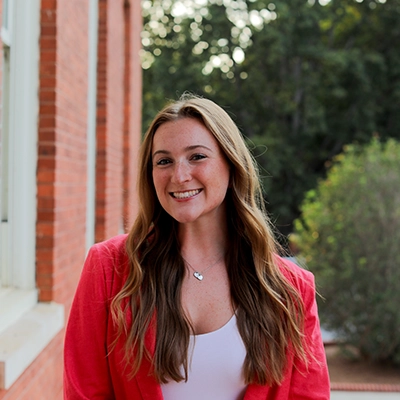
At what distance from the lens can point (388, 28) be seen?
1000 inches

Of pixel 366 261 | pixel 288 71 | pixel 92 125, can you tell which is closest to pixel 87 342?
pixel 92 125

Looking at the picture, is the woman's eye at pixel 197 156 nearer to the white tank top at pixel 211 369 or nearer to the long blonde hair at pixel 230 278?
the long blonde hair at pixel 230 278

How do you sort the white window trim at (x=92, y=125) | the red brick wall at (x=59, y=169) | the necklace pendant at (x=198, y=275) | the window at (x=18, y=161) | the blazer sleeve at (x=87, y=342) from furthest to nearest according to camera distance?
the white window trim at (x=92, y=125)
the red brick wall at (x=59, y=169)
the window at (x=18, y=161)
the necklace pendant at (x=198, y=275)
the blazer sleeve at (x=87, y=342)

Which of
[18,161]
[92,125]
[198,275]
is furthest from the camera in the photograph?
[92,125]

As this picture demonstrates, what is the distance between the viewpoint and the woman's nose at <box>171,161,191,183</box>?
1956 millimetres

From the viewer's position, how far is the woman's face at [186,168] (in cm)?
198

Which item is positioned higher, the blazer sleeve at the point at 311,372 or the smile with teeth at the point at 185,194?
the smile with teeth at the point at 185,194

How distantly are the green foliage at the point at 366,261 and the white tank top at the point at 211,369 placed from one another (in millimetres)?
7208

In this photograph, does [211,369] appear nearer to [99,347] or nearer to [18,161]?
[99,347]

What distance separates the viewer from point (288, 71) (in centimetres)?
2548

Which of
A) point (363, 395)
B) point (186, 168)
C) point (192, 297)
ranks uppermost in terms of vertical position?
point (186, 168)

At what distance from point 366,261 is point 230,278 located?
23.7 feet

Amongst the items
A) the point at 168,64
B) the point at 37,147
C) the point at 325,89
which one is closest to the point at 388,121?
the point at 325,89

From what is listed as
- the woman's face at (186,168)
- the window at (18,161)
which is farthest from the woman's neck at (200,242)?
the window at (18,161)
